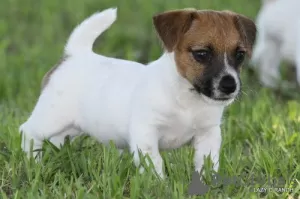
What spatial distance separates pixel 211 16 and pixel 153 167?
864mm

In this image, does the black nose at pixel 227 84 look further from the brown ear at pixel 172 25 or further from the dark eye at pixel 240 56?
the brown ear at pixel 172 25

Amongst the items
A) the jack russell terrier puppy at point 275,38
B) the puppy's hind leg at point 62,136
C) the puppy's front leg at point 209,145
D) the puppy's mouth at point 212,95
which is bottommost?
the jack russell terrier puppy at point 275,38

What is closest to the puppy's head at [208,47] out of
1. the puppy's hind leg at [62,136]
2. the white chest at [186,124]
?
the white chest at [186,124]

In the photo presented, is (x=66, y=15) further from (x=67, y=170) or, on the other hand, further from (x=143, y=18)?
(x=67, y=170)

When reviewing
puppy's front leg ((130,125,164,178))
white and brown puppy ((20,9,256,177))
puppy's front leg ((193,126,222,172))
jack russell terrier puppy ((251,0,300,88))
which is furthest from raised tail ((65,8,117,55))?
jack russell terrier puppy ((251,0,300,88))

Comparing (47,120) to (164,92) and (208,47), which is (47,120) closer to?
(164,92)

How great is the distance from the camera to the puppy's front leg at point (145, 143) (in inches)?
176

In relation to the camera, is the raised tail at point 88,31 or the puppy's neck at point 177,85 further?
the raised tail at point 88,31

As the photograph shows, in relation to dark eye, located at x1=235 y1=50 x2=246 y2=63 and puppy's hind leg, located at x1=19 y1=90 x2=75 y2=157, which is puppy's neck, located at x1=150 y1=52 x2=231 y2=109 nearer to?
dark eye, located at x1=235 y1=50 x2=246 y2=63

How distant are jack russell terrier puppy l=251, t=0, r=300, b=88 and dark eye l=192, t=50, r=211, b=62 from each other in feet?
10.5

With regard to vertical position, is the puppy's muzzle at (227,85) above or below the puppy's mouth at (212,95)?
above

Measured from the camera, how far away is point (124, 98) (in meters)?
4.67

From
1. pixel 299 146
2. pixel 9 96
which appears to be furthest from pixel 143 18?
pixel 299 146

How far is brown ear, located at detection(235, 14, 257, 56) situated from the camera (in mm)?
4516
